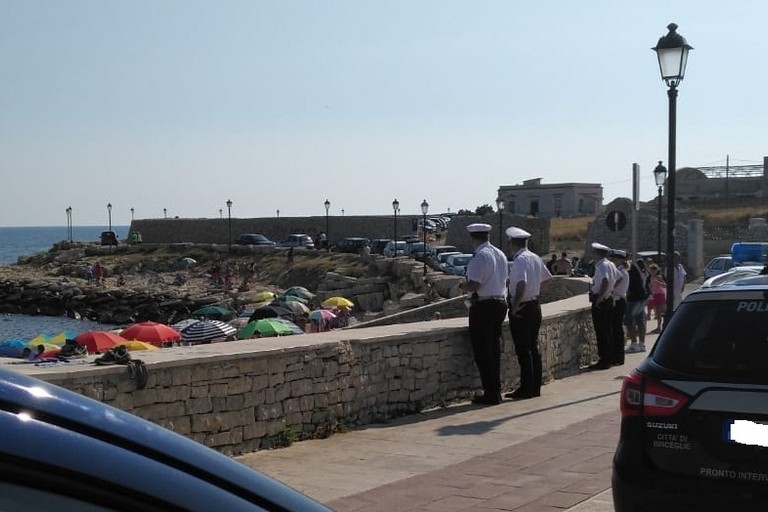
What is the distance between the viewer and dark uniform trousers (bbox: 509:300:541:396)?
11.2 metres

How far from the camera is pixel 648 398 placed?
544 centimetres

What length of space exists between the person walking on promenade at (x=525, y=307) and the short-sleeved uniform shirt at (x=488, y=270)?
46 cm

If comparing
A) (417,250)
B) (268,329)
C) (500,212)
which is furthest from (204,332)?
(417,250)

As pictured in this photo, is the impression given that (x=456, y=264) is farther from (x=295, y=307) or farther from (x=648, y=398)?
(x=648, y=398)

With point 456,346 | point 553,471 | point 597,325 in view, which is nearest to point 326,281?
point 597,325

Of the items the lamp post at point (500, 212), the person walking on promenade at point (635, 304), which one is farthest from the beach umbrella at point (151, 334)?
the lamp post at point (500, 212)

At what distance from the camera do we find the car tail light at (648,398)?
532 centimetres

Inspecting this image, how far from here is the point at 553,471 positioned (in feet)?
25.1

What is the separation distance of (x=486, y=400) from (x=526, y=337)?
3.19 feet

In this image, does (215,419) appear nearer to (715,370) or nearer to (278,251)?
(715,370)

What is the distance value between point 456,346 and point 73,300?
54.0 metres

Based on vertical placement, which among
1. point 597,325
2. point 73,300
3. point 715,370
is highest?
point 715,370

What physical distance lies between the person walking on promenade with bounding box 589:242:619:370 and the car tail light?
28.2 feet

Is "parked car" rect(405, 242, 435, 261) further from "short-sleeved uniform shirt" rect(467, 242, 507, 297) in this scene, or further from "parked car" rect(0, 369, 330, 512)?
"parked car" rect(0, 369, 330, 512)
